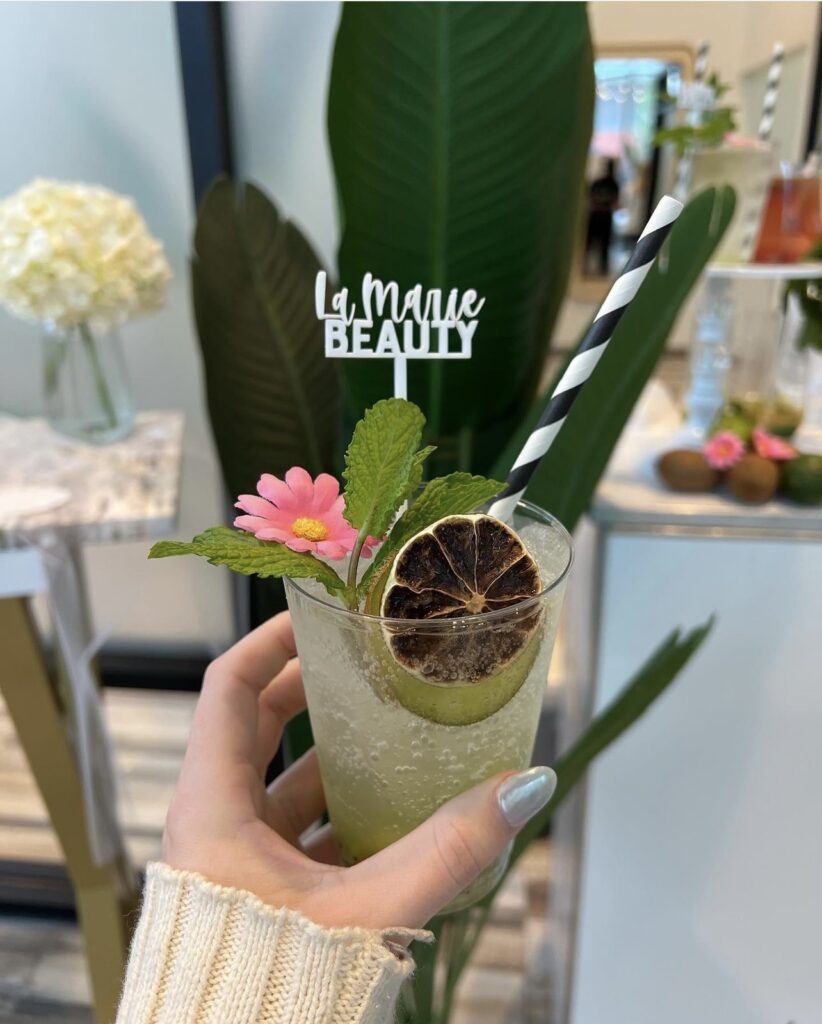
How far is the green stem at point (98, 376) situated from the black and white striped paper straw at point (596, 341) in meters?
0.80

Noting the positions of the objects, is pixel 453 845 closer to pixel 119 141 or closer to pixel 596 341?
pixel 596 341

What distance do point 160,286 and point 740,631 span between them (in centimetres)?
83

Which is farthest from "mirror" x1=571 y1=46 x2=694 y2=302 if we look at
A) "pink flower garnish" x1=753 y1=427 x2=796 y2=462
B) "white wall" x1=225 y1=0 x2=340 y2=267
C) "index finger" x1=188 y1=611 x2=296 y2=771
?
"index finger" x1=188 y1=611 x2=296 y2=771

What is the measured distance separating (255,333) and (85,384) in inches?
13.6

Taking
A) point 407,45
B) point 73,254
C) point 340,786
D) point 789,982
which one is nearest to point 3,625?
point 73,254

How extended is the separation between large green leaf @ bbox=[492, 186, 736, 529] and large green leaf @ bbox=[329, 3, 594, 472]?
112 mm

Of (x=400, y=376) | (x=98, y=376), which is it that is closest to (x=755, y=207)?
(x=400, y=376)

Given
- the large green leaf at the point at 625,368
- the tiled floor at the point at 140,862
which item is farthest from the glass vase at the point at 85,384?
the tiled floor at the point at 140,862

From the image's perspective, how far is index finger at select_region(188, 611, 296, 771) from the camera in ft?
1.67

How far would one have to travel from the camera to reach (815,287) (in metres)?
1.00

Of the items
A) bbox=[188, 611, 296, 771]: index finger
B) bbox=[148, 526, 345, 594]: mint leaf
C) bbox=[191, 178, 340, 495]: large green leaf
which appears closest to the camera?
bbox=[148, 526, 345, 594]: mint leaf

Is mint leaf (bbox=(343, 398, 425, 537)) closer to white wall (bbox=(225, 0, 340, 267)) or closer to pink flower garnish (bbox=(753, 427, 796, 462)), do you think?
pink flower garnish (bbox=(753, 427, 796, 462))

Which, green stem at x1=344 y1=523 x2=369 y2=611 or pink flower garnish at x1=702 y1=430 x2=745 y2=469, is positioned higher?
green stem at x1=344 y1=523 x2=369 y2=611

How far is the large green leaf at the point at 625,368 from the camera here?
0.69 metres
